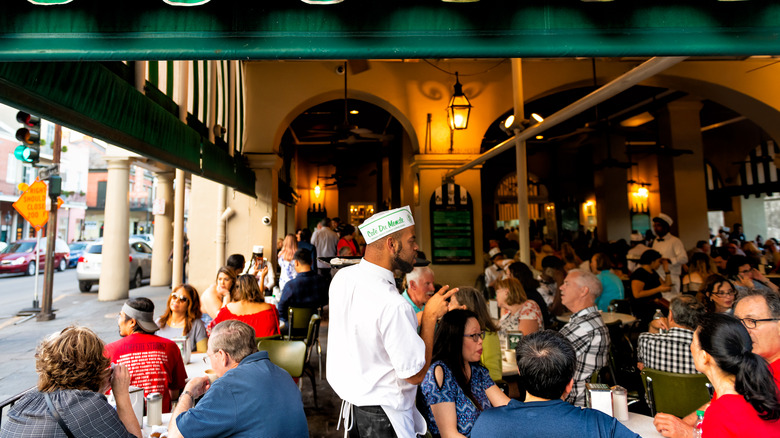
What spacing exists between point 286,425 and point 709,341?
1817 mm

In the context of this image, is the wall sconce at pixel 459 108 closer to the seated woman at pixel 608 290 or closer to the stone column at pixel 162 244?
the seated woman at pixel 608 290

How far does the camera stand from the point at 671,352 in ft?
9.61

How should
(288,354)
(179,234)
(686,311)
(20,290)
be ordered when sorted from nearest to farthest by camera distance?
(686,311) < (288,354) < (179,234) < (20,290)

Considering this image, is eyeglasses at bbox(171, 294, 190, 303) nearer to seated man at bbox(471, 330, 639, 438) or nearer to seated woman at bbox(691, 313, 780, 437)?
seated man at bbox(471, 330, 639, 438)

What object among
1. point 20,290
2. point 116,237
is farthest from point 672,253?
point 20,290

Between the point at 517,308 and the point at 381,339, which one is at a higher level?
the point at 381,339

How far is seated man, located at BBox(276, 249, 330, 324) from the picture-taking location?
531cm

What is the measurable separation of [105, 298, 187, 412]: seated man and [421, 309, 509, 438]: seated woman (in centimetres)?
169

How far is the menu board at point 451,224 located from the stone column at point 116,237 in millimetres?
8137

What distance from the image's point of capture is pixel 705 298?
4.18 m

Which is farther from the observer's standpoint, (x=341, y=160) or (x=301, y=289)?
(x=341, y=160)

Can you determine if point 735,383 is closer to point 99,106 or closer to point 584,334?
point 584,334

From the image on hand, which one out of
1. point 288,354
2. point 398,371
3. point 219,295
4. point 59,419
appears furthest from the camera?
point 219,295

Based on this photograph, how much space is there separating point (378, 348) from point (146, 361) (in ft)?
5.49
